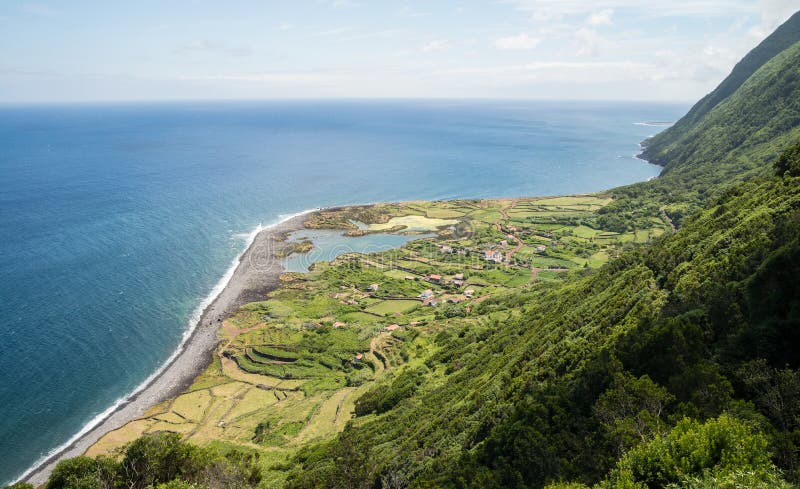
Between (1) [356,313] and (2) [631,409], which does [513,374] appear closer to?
(2) [631,409]

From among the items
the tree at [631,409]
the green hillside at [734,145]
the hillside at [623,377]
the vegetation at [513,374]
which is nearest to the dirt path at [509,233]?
the vegetation at [513,374]

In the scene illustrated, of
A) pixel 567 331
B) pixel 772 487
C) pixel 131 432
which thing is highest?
pixel 772 487

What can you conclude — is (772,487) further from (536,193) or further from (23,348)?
(536,193)

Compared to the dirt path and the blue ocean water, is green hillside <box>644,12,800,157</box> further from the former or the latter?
the dirt path

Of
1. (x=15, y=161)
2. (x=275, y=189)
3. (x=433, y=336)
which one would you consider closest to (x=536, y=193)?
(x=275, y=189)

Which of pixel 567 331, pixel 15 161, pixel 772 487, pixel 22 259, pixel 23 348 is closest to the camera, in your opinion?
pixel 772 487

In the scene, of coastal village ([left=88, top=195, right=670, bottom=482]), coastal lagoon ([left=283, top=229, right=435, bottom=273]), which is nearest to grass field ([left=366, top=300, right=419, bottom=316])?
coastal village ([left=88, top=195, right=670, bottom=482])

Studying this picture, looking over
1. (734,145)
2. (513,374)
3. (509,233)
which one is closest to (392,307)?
(513,374)
